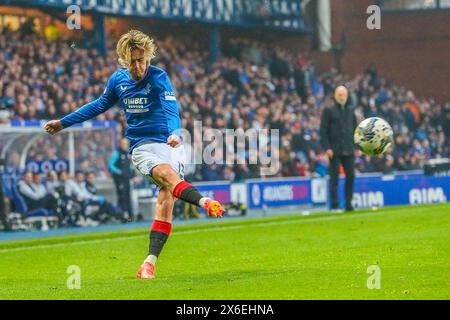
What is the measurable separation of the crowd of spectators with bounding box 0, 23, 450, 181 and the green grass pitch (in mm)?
7972

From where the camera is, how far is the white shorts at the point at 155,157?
10.2 m

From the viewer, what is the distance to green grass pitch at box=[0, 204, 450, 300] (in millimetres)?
8773

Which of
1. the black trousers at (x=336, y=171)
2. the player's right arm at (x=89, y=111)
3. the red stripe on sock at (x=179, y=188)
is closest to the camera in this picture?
the red stripe on sock at (x=179, y=188)

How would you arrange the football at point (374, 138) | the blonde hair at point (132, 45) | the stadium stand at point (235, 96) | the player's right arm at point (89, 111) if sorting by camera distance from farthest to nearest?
1. the stadium stand at point (235, 96)
2. the football at point (374, 138)
3. the player's right arm at point (89, 111)
4. the blonde hair at point (132, 45)

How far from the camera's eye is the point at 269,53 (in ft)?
129

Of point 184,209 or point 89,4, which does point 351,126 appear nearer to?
point 184,209

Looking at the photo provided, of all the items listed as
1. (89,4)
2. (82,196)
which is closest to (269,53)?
(89,4)

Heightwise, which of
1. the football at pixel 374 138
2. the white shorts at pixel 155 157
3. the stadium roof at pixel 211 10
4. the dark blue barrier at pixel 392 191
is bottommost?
the dark blue barrier at pixel 392 191

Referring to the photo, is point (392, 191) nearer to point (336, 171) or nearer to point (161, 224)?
point (336, 171)

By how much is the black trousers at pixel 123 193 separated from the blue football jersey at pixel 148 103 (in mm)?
13593

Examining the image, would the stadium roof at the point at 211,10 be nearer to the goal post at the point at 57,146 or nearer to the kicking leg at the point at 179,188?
the goal post at the point at 57,146

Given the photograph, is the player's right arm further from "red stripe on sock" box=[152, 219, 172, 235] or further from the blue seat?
the blue seat

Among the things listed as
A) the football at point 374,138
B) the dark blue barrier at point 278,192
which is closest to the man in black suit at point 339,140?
the football at point 374,138
